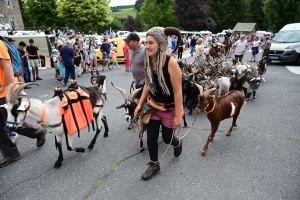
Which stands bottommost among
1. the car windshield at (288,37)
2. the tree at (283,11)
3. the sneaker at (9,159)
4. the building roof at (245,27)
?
the sneaker at (9,159)

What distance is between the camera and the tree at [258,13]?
64.7 m

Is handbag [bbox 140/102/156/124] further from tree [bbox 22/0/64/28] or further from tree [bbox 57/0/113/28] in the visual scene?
tree [bbox 22/0/64/28]

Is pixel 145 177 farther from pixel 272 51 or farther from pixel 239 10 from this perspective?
pixel 239 10

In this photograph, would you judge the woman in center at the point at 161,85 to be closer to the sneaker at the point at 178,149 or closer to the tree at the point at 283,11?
the sneaker at the point at 178,149

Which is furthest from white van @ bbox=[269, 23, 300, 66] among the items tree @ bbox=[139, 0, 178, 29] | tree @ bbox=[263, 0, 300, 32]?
tree @ bbox=[139, 0, 178, 29]

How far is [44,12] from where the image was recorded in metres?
39.8

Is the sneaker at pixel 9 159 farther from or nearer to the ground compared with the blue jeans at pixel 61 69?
nearer to the ground

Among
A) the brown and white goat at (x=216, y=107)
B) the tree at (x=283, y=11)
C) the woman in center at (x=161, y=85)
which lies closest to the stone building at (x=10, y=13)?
the brown and white goat at (x=216, y=107)

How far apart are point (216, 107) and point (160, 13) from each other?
157 ft

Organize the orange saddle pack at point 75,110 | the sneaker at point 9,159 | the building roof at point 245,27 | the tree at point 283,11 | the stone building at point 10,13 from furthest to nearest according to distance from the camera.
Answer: the building roof at point 245,27 → the tree at point 283,11 → the stone building at point 10,13 → the sneaker at point 9,159 → the orange saddle pack at point 75,110

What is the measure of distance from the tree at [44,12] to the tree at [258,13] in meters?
57.4

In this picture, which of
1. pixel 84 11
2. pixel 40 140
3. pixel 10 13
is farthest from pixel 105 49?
pixel 10 13

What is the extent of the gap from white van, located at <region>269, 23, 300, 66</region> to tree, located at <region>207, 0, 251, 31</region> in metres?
43.5

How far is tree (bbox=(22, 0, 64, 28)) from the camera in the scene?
3925 cm
